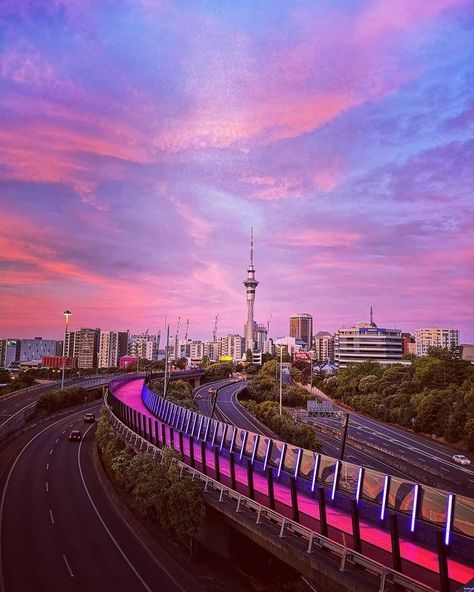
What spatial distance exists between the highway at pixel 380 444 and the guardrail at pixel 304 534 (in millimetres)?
35129

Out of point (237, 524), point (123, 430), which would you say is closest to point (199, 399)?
point (123, 430)

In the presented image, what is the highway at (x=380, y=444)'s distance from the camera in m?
58.4

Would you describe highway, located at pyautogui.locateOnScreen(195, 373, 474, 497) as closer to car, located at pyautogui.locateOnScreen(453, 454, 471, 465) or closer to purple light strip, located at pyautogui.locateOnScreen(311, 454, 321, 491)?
car, located at pyautogui.locateOnScreen(453, 454, 471, 465)

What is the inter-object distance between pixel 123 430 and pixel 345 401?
93.5 m

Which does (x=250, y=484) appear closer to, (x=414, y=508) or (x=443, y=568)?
(x=414, y=508)

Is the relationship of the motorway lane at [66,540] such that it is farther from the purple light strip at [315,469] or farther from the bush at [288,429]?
the bush at [288,429]

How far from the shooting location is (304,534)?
19062 mm

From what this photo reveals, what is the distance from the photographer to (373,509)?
765 inches

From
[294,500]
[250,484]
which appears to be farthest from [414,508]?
[250,484]

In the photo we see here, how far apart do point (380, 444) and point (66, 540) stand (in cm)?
5490

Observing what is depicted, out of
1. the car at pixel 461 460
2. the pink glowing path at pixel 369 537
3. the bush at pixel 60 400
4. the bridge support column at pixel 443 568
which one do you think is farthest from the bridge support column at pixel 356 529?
the bush at pixel 60 400

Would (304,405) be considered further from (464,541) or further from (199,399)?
(464,541)

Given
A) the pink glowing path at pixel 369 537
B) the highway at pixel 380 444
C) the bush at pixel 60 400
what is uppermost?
the pink glowing path at pixel 369 537

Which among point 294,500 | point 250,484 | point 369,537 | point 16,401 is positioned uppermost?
point 294,500
